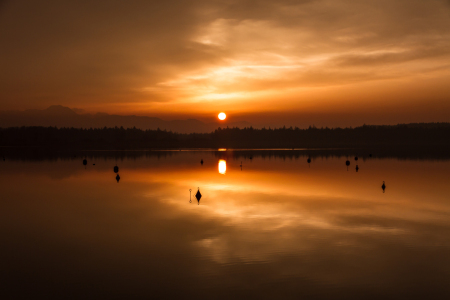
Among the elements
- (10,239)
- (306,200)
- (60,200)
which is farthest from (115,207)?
(306,200)

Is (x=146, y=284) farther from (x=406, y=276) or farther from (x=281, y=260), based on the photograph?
(x=406, y=276)

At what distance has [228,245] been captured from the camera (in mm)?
20781

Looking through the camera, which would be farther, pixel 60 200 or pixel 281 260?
pixel 60 200

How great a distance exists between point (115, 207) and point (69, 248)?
12.6 metres

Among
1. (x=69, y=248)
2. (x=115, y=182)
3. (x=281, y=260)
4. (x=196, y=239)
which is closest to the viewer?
(x=281, y=260)

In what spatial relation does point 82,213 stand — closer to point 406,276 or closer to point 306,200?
point 306,200

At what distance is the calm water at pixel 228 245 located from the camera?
15.2 meters

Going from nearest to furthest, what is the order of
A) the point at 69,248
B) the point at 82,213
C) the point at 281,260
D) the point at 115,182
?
the point at 281,260, the point at 69,248, the point at 82,213, the point at 115,182

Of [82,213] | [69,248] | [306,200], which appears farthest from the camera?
[306,200]

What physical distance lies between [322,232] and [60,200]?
2723cm

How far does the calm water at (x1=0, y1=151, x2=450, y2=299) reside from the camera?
15.2 metres

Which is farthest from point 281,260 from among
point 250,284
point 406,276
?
point 406,276

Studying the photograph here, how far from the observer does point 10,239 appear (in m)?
22.2

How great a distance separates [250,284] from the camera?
15.3 metres
